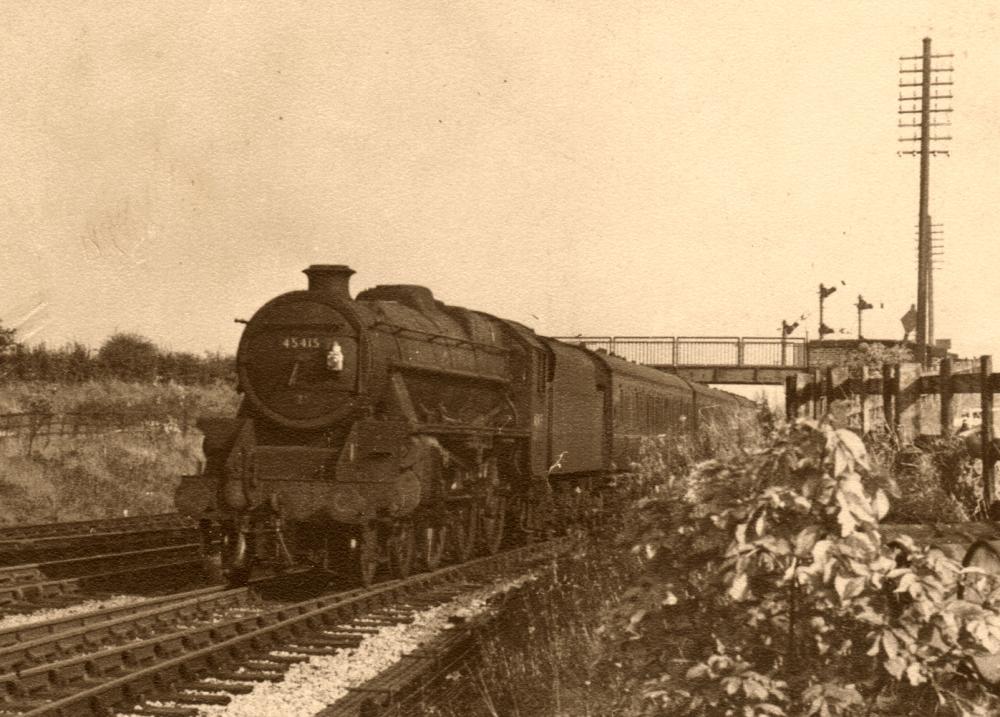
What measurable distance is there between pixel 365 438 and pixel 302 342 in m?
1.28

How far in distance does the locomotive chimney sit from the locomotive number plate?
552 mm

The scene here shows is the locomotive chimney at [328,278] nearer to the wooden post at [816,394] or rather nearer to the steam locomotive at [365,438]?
the steam locomotive at [365,438]

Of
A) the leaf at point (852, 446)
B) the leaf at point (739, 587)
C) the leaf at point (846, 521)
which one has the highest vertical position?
the leaf at point (852, 446)

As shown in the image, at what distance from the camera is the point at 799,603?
4391 millimetres

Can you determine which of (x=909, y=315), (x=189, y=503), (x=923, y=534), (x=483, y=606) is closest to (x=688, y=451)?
(x=483, y=606)

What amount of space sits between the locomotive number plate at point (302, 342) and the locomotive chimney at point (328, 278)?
0.55 m

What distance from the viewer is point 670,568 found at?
15.4 feet

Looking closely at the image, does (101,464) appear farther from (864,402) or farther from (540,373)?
(864,402)

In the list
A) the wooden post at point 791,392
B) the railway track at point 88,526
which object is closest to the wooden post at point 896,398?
the wooden post at point 791,392

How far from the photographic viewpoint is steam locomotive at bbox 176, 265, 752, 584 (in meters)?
10.0

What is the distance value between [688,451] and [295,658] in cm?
540

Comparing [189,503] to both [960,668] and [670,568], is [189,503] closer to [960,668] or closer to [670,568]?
[670,568]

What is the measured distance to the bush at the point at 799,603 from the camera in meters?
3.98

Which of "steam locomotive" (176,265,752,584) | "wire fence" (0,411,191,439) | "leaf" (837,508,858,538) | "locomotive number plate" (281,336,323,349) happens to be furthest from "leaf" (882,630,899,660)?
"wire fence" (0,411,191,439)
